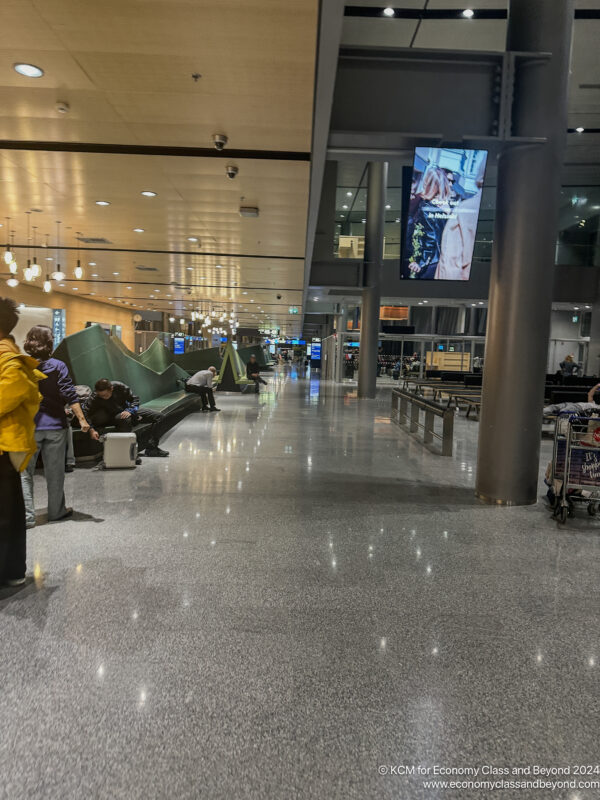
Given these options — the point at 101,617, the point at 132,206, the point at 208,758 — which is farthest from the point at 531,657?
the point at 132,206

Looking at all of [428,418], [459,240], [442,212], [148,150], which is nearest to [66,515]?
[148,150]

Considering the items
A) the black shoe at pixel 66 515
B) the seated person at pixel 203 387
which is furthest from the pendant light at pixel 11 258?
the black shoe at pixel 66 515

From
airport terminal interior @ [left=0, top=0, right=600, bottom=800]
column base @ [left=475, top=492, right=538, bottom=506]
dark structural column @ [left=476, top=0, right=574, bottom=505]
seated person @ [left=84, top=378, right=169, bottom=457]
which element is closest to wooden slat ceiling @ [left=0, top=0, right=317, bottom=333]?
airport terminal interior @ [left=0, top=0, right=600, bottom=800]

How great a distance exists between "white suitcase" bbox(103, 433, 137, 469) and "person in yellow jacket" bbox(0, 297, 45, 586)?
11.9ft

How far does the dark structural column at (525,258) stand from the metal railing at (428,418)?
2828mm

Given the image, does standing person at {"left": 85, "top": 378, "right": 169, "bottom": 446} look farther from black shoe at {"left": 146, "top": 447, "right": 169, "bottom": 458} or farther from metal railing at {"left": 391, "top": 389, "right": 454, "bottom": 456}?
metal railing at {"left": 391, "top": 389, "right": 454, "bottom": 456}

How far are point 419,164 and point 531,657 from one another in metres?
5.24

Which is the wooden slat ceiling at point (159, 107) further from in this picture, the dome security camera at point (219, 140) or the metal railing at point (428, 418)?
the metal railing at point (428, 418)

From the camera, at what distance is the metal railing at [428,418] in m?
9.16

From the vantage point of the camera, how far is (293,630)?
10.4 feet

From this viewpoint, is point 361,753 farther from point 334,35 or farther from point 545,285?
point 545,285

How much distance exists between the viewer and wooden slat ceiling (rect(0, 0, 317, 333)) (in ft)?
13.7

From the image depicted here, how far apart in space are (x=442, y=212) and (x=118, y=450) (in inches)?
201

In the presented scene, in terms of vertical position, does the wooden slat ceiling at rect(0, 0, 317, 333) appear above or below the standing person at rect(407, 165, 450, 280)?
above
